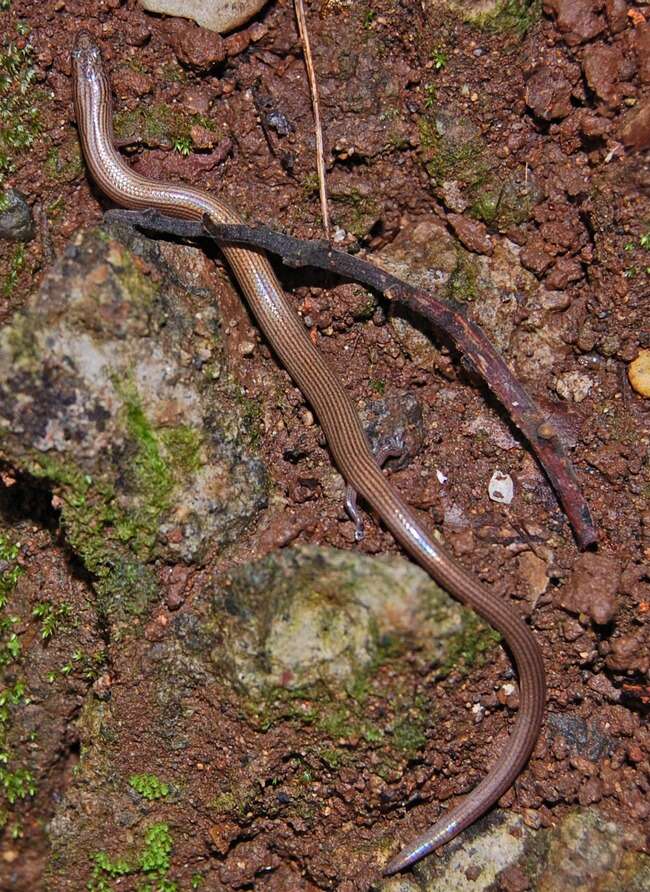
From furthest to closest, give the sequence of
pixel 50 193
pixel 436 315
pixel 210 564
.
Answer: pixel 50 193, pixel 436 315, pixel 210 564

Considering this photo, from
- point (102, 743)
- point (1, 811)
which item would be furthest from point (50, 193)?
point (1, 811)

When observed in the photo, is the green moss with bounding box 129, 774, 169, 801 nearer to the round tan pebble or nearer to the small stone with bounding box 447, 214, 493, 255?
the round tan pebble

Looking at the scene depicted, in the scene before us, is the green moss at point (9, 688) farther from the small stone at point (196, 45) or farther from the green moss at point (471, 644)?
the small stone at point (196, 45)

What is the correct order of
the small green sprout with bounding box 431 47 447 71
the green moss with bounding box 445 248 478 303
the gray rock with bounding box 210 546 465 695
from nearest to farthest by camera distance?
the gray rock with bounding box 210 546 465 695 → the small green sprout with bounding box 431 47 447 71 → the green moss with bounding box 445 248 478 303

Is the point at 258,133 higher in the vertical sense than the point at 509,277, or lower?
higher

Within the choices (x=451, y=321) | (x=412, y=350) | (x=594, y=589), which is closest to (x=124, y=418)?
(x=412, y=350)

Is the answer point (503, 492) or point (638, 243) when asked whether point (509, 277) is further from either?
point (503, 492)

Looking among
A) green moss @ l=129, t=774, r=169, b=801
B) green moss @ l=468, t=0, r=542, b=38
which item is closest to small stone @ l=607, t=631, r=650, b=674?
green moss @ l=129, t=774, r=169, b=801

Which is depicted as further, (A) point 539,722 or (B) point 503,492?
(B) point 503,492
